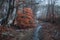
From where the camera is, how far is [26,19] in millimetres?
4605

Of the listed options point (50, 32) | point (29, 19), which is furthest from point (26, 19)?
point (50, 32)

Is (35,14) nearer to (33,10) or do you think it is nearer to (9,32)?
(33,10)

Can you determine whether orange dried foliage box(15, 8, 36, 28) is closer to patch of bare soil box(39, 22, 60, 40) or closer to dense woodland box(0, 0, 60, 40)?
dense woodland box(0, 0, 60, 40)

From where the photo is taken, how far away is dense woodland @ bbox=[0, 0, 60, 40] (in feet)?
14.7

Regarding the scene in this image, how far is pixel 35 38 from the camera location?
4500mm

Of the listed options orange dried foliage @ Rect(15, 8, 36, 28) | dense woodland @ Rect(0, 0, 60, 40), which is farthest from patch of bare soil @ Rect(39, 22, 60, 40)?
orange dried foliage @ Rect(15, 8, 36, 28)

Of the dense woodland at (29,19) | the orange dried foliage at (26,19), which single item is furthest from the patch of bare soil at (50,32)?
the orange dried foliage at (26,19)

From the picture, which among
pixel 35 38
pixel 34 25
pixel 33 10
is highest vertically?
pixel 33 10

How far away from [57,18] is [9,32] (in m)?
1.21

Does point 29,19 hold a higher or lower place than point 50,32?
higher

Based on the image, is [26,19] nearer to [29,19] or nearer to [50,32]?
[29,19]

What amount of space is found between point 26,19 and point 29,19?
8 cm

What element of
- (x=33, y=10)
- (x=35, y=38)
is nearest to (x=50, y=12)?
(x=33, y=10)

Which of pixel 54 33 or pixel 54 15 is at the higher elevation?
pixel 54 15
